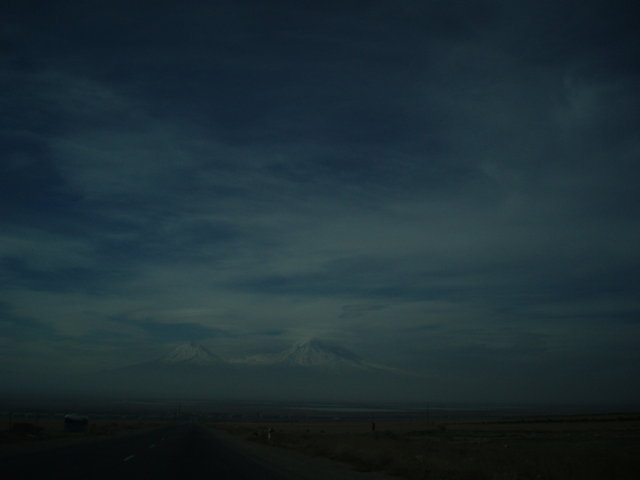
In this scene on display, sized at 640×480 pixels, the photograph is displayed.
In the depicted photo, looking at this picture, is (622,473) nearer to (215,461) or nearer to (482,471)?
(482,471)

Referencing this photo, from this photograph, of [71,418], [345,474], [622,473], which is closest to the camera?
[622,473]

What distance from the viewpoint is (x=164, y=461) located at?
20.8 meters

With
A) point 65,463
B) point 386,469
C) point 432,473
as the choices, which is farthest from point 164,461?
point 432,473

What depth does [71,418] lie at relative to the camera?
5631cm

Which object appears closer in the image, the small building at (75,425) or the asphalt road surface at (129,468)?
the asphalt road surface at (129,468)

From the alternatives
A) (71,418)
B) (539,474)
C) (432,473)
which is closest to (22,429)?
(71,418)

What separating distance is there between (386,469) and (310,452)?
36.7 feet

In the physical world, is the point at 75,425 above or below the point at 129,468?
below

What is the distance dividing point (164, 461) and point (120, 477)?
6115 mm

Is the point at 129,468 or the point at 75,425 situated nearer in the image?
the point at 129,468

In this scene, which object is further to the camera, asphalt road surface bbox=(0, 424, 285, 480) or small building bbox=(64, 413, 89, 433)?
small building bbox=(64, 413, 89, 433)

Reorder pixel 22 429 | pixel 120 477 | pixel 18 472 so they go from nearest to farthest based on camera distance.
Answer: pixel 120 477 < pixel 18 472 < pixel 22 429

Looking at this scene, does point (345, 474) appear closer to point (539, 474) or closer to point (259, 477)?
point (259, 477)

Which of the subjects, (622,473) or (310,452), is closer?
(622,473)
